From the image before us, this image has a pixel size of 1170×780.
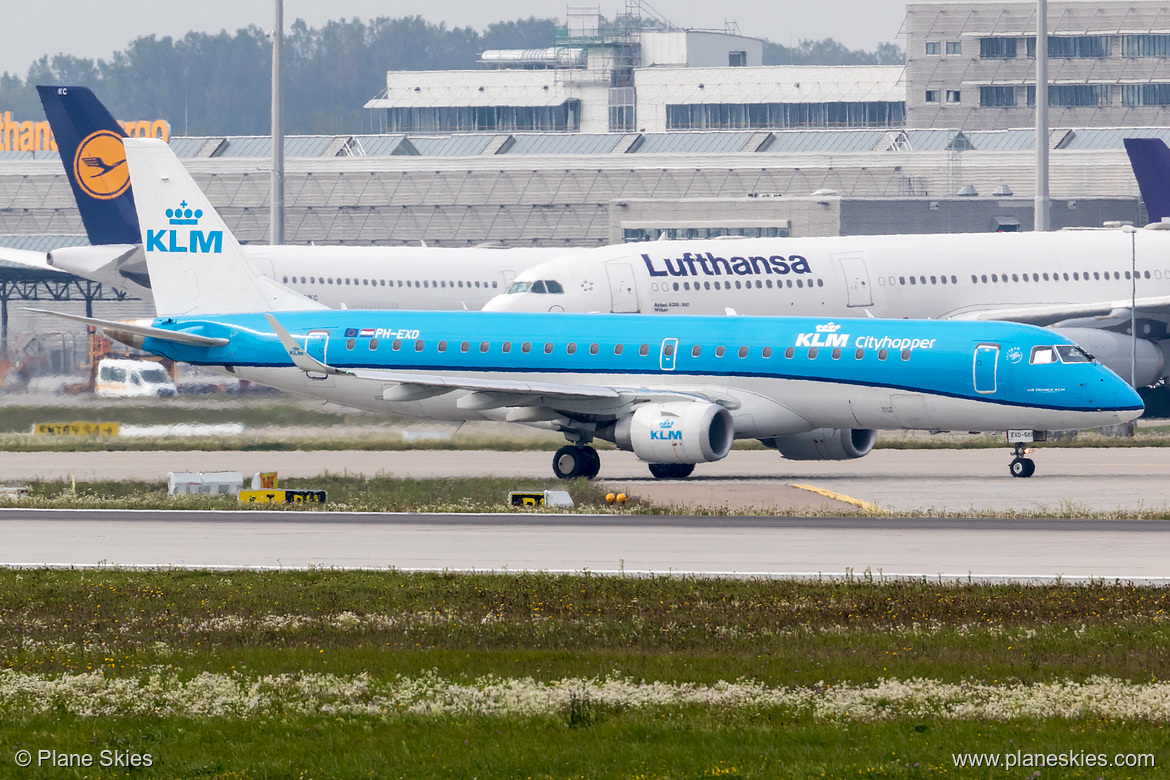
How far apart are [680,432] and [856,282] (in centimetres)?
2134

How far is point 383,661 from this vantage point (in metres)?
18.8

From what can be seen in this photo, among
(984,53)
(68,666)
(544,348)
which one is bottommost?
(68,666)

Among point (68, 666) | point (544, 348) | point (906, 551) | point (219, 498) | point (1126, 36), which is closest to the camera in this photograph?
point (68, 666)

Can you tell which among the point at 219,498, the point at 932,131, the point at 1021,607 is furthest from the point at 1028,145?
the point at 1021,607

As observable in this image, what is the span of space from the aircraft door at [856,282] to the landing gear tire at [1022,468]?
18.1 m

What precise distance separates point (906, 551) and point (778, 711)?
12.0 meters

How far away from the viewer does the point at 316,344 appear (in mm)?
43625

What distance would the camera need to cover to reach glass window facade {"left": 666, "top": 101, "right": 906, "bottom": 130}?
168m

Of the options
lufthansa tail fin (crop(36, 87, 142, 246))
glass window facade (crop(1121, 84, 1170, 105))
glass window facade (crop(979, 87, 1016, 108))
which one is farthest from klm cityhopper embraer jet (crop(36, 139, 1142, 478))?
glass window facade (crop(1121, 84, 1170, 105))

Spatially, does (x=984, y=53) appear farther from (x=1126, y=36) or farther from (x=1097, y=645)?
(x=1097, y=645)

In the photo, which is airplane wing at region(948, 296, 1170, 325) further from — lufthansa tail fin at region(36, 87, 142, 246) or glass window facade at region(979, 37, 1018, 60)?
glass window facade at region(979, 37, 1018, 60)

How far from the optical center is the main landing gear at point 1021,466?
135 feet

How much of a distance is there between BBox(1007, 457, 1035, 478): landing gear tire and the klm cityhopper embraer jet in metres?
0.03

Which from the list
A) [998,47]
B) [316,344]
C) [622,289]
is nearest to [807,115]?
[998,47]
